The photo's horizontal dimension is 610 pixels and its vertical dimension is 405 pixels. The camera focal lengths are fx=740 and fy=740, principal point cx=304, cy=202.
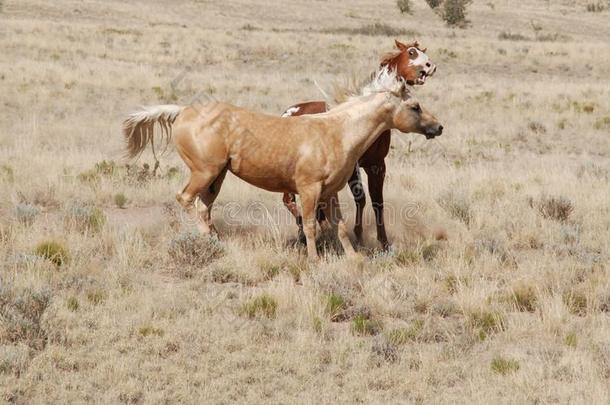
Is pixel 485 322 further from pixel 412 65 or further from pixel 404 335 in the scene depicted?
pixel 412 65

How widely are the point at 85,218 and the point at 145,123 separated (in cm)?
154

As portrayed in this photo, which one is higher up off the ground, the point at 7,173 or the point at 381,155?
the point at 381,155

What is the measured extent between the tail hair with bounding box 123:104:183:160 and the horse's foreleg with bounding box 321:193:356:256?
198 cm

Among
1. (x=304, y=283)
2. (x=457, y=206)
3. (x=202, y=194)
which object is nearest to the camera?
(x=304, y=283)

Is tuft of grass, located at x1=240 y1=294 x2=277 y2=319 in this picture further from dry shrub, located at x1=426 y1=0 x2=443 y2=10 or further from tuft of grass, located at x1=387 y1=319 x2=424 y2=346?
dry shrub, located at x1=426 y1=0 x2=443 y2=10

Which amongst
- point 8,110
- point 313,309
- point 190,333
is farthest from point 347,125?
point 8,110

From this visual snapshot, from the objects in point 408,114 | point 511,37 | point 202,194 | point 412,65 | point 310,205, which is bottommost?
point 511,37

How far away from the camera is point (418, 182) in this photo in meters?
12.6

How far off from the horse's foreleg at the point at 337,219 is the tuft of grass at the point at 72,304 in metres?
2.92

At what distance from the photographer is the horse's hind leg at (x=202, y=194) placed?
803 centimetres

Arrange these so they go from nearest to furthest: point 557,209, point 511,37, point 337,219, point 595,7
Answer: point 337,219
point 557,209
point 511,37
point 595,7

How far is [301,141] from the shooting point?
7.84 m

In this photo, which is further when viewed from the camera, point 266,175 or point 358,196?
point 358,196

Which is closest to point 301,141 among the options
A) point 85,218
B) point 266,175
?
point 266,175
